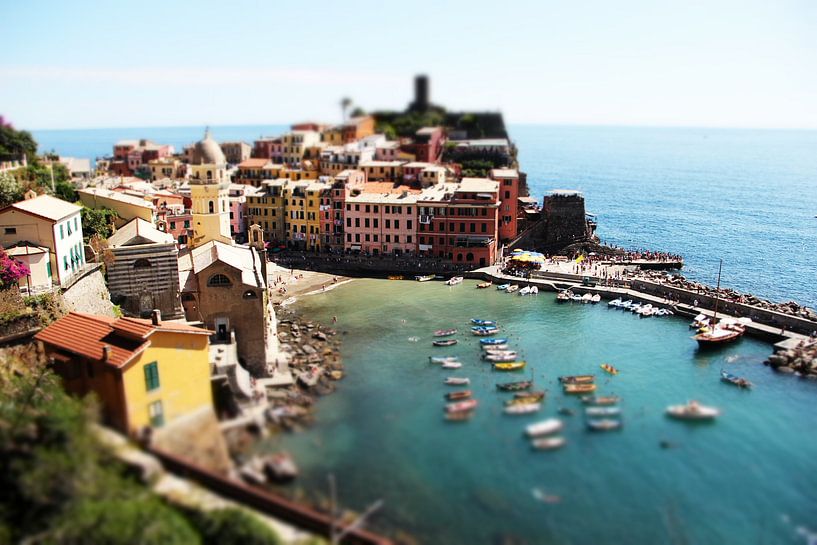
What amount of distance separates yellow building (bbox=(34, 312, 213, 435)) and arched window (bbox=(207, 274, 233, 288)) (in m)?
8.95

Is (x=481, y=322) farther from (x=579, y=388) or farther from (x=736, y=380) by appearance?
(x=736, y=380)

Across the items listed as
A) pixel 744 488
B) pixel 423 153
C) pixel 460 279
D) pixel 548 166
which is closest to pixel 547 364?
pixel 744 488

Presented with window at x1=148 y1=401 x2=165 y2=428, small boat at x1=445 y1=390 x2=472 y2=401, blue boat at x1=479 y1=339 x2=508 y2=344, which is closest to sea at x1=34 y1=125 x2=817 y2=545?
small boat at x1=445 y1=390 x2=472 y2=401

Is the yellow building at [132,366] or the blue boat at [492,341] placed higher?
the yellow building at [132,366]

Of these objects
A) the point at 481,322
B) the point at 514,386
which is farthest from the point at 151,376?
the point at 481,322

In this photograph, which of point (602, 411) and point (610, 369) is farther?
point (610, 369)

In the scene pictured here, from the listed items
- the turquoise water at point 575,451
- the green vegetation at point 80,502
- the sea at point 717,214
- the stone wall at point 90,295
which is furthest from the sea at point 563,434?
the stone wall at point 90,295

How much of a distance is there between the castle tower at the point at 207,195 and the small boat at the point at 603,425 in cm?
3057

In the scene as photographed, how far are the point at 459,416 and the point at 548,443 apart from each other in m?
5.08

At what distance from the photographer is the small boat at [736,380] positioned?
131 feet

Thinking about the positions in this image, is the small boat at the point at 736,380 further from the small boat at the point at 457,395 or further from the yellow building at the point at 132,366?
the yellow building at the point at 132,366

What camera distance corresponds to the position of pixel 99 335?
2884 centimetres

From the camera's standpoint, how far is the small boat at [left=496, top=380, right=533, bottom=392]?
127 ft

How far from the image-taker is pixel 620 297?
2282 inches
